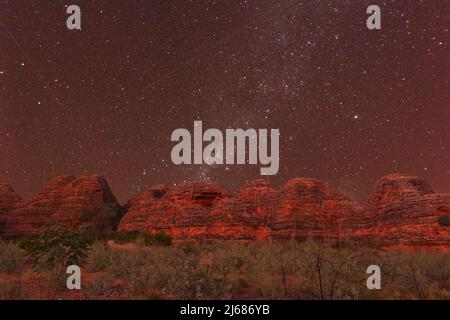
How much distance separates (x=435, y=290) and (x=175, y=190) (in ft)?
150

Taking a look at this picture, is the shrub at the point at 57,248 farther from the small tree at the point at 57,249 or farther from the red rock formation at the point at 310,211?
the red rock formation at the point at 310,211

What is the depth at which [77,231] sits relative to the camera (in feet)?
37.8

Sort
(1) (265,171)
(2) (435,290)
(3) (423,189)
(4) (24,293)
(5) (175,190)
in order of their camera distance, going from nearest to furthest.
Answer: (4) (24,293), (2) (435,290), (1) (265,171), (3) (423,189), (5) (175,190)

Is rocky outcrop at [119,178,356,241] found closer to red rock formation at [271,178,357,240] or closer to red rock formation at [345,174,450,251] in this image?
red rock formation at [271,178,357,240]

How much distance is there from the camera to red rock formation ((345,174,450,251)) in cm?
2959

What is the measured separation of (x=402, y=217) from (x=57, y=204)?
54606 mm

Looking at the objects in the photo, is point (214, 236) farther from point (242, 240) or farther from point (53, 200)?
point (53, 200)

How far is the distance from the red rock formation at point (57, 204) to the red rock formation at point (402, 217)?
43.4 metres

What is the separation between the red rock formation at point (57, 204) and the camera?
173ft

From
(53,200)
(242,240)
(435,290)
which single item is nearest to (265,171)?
(435,290)

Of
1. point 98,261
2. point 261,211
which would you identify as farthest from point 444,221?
point 98,261

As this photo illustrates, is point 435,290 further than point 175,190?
No

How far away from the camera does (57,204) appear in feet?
180

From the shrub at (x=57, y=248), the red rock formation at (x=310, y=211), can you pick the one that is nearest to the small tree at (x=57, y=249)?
the shrub at (x=57, y=248)
